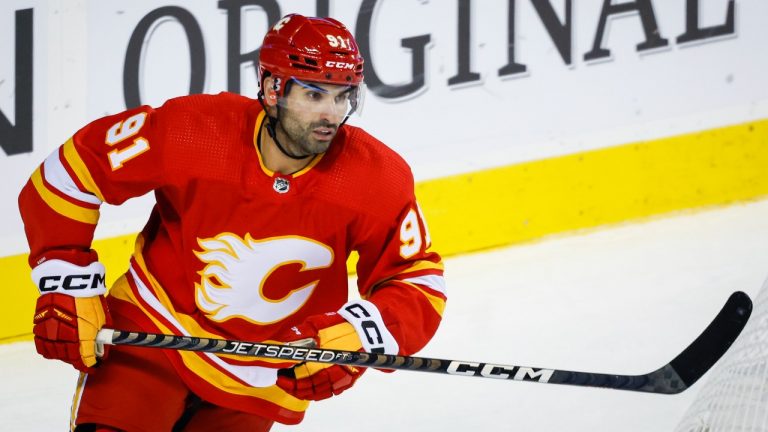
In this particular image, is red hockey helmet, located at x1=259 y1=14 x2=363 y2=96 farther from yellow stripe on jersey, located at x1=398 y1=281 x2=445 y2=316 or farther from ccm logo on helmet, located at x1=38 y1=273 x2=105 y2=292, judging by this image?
ccm logo on helmet, located at x1=38 y1=273 x2=105 y2=292

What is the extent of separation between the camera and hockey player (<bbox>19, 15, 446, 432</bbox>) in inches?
112

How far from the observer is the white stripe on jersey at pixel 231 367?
10.0ft

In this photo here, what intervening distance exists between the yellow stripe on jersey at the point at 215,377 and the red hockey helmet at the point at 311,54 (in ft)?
1.98

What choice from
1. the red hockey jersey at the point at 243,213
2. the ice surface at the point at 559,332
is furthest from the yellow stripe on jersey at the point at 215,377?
the ice surface at the point at 559,332

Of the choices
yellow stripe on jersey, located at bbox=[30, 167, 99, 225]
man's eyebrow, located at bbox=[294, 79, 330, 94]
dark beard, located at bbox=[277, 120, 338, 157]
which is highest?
man's eyebrow, located at bbox=[294, 79, 330, 94]

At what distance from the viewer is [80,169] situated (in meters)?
2.93

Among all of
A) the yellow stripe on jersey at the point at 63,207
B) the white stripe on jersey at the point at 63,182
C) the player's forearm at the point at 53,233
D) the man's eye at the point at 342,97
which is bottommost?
the player's forearm at the point at 53,233

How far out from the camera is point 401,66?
4926 mm

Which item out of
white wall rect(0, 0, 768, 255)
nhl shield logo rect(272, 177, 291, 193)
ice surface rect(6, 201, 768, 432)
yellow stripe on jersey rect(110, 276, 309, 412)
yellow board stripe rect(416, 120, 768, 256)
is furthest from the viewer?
yellow board stripe rect(416, 120, 768, 256)

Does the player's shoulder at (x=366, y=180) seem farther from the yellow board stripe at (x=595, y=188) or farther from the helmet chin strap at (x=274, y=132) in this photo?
the yellow board stripe at (x=595, y=188)

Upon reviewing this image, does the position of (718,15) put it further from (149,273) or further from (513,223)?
(149,273)

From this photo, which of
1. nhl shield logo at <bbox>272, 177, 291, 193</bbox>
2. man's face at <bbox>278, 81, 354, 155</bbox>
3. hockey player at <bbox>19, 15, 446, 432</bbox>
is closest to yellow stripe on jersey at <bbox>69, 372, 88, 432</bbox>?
hockey player at <bbox>19, 15, 446, 432</bbox>

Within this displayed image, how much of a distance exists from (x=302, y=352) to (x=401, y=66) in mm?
2287

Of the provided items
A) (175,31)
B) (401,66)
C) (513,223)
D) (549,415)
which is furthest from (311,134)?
(513,223)
